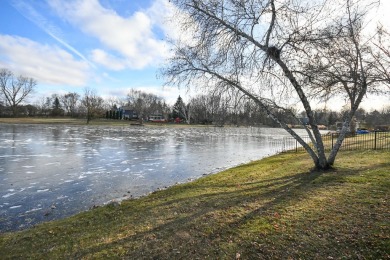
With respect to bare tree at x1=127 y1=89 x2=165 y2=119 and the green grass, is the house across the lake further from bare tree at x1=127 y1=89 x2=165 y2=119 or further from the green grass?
the green grass

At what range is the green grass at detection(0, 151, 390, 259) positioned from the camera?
14.9ft

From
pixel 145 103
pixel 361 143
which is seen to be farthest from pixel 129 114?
pixel 361 143

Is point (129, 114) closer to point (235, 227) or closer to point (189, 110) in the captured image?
point (189, 110)

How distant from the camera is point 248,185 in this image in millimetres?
9133

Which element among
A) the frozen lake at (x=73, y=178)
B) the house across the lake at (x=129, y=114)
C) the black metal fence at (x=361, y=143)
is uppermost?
the house across the lake at (x=129, y=114)

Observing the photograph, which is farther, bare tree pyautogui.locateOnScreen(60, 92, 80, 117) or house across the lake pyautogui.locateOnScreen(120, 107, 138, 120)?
house across the lake pyautogui.locateOnScreen(120, 107, 138, 120)

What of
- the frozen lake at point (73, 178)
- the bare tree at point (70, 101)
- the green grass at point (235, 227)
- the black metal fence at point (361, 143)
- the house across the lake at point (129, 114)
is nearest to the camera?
the green grass at point (235, 227)

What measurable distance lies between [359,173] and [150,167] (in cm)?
942

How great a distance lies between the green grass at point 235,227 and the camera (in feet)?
A: 14.9

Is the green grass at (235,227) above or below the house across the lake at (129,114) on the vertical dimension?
below

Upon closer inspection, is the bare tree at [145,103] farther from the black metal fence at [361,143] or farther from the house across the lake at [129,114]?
the black metal fence at [361,143]

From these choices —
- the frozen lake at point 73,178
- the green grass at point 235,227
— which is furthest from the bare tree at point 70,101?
the green grass at point 235,227

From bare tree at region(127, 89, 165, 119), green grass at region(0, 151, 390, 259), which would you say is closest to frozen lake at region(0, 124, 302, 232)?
green grass at region(0, 151, 390, 259)

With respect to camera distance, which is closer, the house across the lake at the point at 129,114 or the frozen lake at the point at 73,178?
the frozen lake at the point at 73,178
